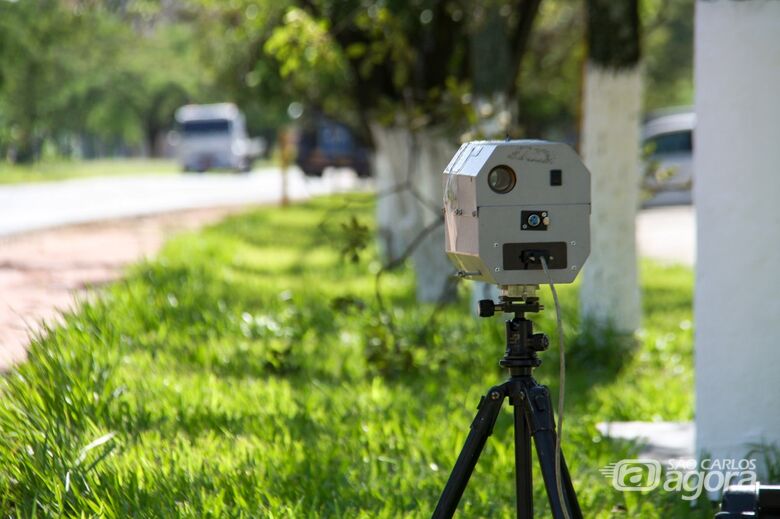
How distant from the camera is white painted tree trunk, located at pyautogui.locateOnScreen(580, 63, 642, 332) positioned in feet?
32.0

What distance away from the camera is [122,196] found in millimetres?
32094

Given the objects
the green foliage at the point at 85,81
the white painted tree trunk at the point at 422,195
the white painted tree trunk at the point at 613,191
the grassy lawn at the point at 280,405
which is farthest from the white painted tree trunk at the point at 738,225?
the green foliage at the point at 85,81

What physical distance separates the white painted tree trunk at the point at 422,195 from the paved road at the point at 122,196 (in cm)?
695

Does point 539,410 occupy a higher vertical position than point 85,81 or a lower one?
lower

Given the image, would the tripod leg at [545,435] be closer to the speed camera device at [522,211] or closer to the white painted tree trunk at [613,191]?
the speed camera device at [522,211]

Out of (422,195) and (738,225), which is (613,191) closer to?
(738,225)

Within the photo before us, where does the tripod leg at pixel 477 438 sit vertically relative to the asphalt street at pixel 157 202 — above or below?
above

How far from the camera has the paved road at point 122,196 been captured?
23578 mm

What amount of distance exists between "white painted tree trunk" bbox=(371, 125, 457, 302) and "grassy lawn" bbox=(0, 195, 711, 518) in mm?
596

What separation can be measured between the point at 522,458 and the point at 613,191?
6107 mm

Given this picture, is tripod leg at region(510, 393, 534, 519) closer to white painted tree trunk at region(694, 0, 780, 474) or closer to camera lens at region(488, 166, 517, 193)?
camera lens at region(488, 166, 517, 193)

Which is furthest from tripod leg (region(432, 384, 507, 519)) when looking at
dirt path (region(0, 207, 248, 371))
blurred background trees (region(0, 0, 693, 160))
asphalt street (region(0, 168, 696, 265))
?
asphalt street (region(0, 168, 696, 265))

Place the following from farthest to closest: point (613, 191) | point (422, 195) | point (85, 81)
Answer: point (85, 81) < point (422, 195) < point (613, 191)

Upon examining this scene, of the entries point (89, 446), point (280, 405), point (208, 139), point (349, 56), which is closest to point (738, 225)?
point (89, 446)
